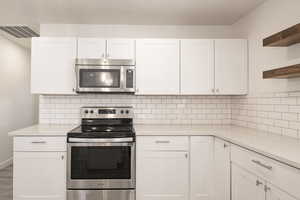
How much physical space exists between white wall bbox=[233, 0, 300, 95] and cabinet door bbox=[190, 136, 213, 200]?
88cm

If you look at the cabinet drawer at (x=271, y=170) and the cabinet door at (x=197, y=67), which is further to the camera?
the cabinet door at (x=197, y=67)

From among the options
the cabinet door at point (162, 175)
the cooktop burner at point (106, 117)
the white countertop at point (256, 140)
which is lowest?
the cabinet door at point (162, 175)

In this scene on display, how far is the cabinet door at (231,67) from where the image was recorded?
10.3ft

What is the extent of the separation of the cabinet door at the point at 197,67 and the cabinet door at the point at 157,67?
9 centimetres

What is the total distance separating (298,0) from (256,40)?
75 cm

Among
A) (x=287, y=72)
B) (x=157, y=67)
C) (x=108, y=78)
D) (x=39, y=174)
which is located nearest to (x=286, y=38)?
(x=287, y=72)

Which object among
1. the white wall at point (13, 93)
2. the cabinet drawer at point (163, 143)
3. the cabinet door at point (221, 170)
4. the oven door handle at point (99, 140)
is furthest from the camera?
the white wall at point (13, 93)

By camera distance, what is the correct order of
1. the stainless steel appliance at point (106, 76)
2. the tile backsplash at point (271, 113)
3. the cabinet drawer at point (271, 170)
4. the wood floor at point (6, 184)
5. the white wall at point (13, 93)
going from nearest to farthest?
the cabinet drawer at point (271, 170) → the tile backsplash at point (271, 113) → the stainless steel appliance at point (106, 76) → the wood floor at point (6, 184) → the white wall at point (13, 93)

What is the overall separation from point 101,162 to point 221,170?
1.26 metres

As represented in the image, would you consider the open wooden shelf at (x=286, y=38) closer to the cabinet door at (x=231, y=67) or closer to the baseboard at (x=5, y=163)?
the cabinet door at (x=231, y=67)

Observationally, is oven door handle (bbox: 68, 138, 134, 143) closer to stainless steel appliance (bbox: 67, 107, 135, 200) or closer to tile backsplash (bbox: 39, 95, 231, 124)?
stainless steel appliance (bbox: 67, 107, 135, 200)

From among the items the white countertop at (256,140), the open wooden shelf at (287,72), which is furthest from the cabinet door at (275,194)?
the open wooden shelf at (287,72)

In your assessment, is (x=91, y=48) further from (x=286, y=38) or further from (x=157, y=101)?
(x=286, y=38)

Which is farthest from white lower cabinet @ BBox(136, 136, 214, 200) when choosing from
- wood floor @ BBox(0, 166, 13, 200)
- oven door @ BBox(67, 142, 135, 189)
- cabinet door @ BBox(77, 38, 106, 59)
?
wood floor @ BBox(0, 166, 13, 200)
